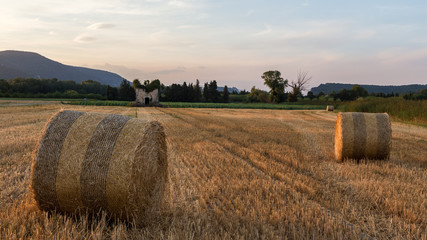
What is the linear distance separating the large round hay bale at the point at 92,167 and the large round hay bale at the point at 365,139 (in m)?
6.14

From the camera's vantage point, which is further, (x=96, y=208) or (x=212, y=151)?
(x=212, y=151)

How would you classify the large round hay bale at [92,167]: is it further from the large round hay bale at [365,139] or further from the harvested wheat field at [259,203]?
the large round hay bale at [365,139]

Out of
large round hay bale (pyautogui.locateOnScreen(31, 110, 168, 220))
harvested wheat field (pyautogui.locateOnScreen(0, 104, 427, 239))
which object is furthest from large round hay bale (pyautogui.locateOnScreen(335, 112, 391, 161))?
large round hay bale (pyautogui.locateOnScreen(31, 110, 168, 220))

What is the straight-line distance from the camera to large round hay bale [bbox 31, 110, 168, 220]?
12.4ft

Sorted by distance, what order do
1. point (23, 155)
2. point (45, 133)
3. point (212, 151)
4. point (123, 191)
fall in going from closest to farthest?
point (123, 191) → point (45, 133) → point (23, 155) → point (212, 151)

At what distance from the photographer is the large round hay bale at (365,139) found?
800 cm

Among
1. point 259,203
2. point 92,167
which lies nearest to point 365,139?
point 259,203

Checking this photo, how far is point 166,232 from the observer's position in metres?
3.59

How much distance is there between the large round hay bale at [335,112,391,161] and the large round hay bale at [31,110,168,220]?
6.14 m

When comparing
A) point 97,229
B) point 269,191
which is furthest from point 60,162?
point 269,191

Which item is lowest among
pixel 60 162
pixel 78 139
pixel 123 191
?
pixel 123 191

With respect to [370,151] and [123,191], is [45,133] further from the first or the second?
[370,151]

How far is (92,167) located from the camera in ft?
12.5

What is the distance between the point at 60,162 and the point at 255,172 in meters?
3.97
